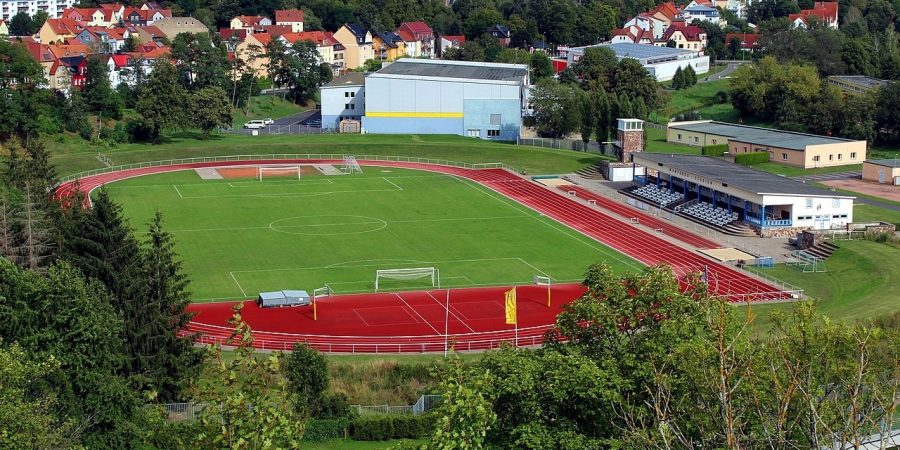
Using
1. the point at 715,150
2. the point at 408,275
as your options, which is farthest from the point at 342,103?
the point at 408,275

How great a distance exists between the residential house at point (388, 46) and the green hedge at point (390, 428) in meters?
107

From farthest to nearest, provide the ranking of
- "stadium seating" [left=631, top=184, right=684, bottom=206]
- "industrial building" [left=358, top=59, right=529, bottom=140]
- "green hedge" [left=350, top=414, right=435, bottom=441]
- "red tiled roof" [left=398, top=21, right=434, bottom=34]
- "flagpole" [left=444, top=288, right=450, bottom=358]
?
"red tiled roof" [left=398, top=21, right=434, bottom=34] → "industrial building" [left=358, top=59, right=529, bottom=140] → "stadium seating" [left=631, top=184, right=684, bottom=206] → "flagpole" [left=444, top=288, right=450, bottom=358] → "green hedge" [left=350, top=414, right=435, bottom=441]

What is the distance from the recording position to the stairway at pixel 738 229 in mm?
58625

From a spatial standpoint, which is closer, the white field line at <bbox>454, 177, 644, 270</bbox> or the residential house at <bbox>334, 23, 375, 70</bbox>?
the white field line at <bbox>454, 177, 644, 270</bbox>

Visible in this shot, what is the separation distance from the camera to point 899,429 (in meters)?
29.0

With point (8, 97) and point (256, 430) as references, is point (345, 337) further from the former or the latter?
point (8, 97)

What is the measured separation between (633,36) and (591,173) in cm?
7142

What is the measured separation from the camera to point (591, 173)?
248ft

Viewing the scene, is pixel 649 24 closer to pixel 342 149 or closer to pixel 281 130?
pixel 281 130

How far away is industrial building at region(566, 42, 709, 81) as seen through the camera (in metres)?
119

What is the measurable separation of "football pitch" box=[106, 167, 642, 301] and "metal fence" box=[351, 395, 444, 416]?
14.0 meters

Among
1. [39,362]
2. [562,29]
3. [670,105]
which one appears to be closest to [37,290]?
[39,362]

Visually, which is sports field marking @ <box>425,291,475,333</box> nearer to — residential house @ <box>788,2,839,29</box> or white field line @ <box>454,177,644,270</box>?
white field line @ <box>454,177,644,270</box>

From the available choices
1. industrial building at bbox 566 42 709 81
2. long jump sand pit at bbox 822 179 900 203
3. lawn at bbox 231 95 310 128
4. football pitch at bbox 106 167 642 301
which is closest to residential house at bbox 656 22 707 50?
industrial building at bbox 566 42 709 81
